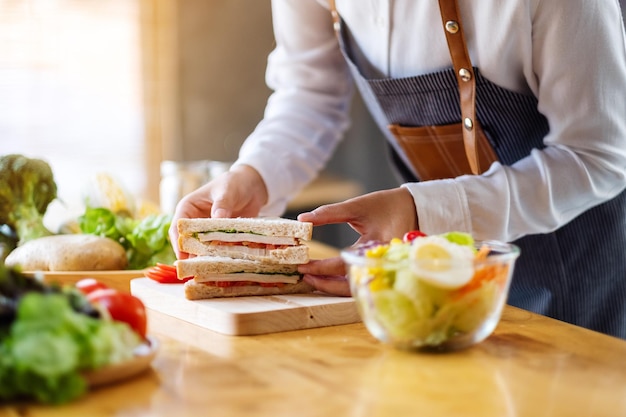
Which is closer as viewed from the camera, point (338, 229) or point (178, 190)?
point (178, 190)

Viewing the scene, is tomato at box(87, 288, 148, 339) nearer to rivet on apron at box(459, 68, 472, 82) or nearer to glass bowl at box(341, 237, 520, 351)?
glass bowl at box(341, 237, 520, 351)

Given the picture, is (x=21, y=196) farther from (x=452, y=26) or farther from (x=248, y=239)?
(x=452, y=26)

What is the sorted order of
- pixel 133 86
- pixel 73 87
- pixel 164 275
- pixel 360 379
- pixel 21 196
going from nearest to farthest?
pixel 360 379 → pixel 164 275 → pixel 21 196 → pixel 73 87 → pixel 133 86

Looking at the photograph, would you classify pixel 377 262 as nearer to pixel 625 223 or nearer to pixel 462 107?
pixel 462 107

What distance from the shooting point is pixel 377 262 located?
1.05 meters

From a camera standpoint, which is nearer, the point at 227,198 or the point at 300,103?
the point at 227,198

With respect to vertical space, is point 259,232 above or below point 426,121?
below

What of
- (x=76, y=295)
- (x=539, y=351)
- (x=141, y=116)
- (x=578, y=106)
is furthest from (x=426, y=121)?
(x=141, y=116)

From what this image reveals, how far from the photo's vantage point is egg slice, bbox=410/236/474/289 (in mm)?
1017

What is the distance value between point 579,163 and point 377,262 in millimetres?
584

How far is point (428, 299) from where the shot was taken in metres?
1.03

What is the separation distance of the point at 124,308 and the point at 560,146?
2.74 ft

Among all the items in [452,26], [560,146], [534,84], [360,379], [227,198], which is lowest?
[360,379]

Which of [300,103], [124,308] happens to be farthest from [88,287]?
[300,103]
